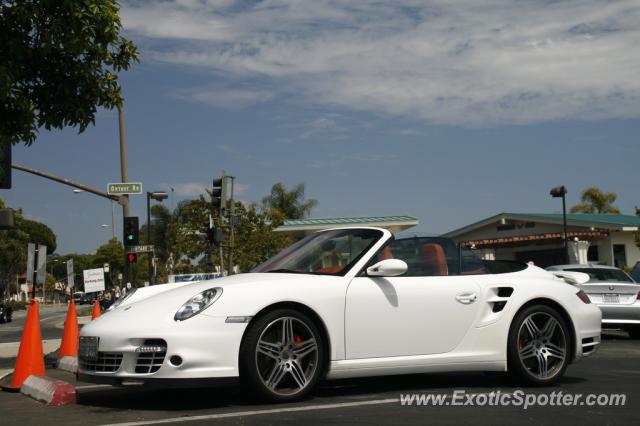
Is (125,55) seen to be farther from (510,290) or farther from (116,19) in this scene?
(510,290)

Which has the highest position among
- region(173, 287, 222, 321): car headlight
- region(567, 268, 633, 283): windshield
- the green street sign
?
the green street sign

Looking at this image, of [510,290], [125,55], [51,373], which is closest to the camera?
[510,290]

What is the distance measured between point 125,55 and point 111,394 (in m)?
5.59

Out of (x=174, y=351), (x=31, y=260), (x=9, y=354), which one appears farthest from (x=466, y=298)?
(x=9, y=354)

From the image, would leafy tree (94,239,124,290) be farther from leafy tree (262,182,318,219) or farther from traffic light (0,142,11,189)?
traffic light (0,142,11,189)

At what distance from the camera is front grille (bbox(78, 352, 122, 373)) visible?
240 inches

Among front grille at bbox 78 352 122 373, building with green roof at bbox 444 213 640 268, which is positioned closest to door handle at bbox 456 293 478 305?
front grille at bbox 78 352 122 373

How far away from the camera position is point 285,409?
5.88 meters

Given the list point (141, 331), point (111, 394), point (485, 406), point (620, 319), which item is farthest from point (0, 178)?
point (620, 319)

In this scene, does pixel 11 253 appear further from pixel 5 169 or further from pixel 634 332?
pixel 634 332

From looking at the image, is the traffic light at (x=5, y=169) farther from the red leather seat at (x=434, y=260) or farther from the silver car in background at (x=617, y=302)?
the silver car in background at (x=617, y=302)

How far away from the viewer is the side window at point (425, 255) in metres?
7.05

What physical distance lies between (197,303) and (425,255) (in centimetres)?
206

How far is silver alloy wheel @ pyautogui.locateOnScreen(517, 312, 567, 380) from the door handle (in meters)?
0.48
